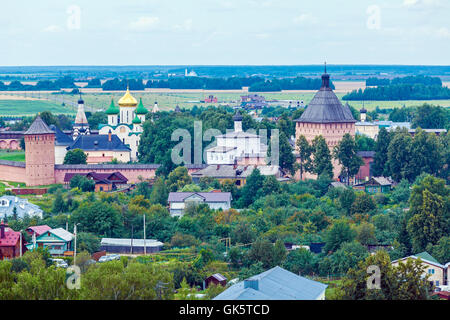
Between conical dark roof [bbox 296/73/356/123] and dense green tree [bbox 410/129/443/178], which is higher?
conical dark roof [bbox 296/73/356/123]

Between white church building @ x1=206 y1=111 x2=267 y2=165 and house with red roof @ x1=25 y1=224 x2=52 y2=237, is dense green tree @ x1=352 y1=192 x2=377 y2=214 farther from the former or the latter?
house with red roof @ x1=25 y1=224 x2=52 y2=237

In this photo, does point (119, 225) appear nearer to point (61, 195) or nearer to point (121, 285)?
point (61, 195)

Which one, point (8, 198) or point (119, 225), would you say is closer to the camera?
point (119, 225)

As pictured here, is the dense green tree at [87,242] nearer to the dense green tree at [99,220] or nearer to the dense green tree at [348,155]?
the dense green tree at [99,220]

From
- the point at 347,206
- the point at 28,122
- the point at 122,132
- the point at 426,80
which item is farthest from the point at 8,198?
the point at 426,80

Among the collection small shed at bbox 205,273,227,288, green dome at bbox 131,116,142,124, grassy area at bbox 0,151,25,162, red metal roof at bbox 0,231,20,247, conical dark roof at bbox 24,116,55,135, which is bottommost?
grassy area at bbox 0,151,25,162

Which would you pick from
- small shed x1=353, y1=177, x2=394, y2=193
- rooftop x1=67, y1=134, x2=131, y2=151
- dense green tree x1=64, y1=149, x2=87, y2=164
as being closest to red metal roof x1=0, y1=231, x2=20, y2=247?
small shed x1=353, y1=177, x2=394, y2=193

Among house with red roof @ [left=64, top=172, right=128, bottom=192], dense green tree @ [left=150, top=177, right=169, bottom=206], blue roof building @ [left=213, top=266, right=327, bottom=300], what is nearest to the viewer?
blue roof building @ [left=213, top=266, right=327, bottom=300]

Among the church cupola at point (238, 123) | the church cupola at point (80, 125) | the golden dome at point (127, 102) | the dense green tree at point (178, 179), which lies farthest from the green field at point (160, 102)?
the dense green tree at point (178, 179)
